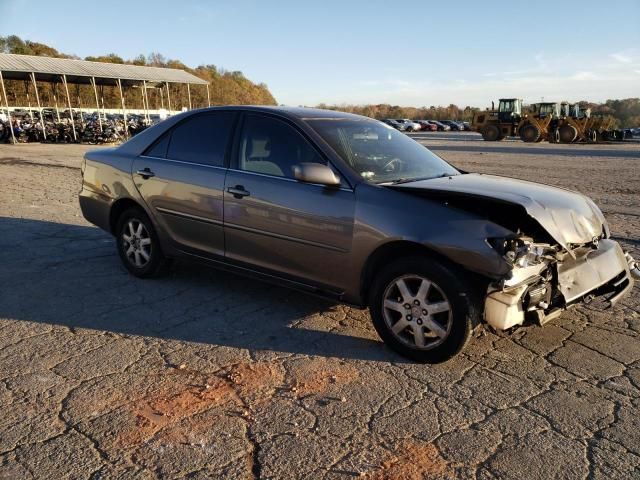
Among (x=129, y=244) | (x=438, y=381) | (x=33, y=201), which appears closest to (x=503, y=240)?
(x=438, y=381)

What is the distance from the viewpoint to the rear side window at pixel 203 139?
4672 mm

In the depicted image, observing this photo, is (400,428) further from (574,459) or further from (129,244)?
(129,244)

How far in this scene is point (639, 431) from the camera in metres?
2.80

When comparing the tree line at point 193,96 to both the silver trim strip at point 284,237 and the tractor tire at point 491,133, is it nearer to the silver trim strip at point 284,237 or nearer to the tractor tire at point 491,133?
the tractor tire at point 491,133

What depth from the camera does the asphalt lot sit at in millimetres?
2551

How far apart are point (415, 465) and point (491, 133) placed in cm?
3591

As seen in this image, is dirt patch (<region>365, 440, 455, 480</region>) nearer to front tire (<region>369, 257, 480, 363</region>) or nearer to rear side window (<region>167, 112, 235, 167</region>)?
front tire (<region>369, 257, 480, 363</region>)

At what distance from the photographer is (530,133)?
111 feet

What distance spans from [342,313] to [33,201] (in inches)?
302

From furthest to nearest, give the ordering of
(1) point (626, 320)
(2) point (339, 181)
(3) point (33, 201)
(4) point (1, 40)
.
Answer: (4) point (1, 40), (3) point (33, 201), (1) point (626, 320), (2) point (339, 181)

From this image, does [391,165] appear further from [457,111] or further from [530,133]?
[457,111]

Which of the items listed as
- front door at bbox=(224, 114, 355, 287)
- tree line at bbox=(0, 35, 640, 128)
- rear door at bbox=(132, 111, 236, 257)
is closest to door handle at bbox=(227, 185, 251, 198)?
front door at bbox=(224, 114, 355, 287)

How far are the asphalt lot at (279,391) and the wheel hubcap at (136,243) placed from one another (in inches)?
10.3

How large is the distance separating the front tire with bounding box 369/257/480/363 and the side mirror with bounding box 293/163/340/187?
72 centimetres
